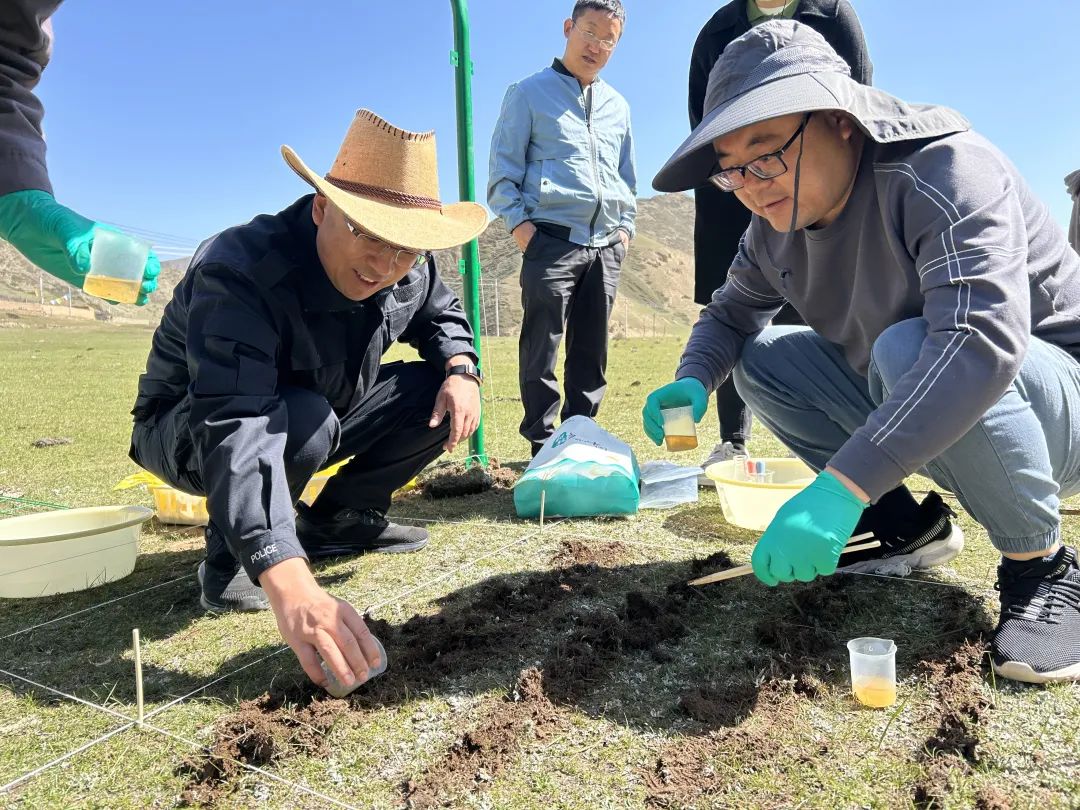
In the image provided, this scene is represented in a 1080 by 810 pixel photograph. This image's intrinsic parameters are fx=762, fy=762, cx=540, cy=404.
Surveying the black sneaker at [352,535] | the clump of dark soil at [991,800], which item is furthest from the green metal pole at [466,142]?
the clump of dark soil at [991,800]

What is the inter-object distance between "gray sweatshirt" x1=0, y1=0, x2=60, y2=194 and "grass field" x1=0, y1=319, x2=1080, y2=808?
48.4 inches

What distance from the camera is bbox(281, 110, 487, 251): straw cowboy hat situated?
1.90 meters

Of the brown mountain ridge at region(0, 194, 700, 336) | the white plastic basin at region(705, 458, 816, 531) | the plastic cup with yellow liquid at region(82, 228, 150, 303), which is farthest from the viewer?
the brown mountain ridge at region(0, 194, 700, 336)

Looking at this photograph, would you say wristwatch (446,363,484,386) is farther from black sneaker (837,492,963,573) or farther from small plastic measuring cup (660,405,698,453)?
black sneaker (837,492,963,573)

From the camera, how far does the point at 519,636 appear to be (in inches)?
77.3

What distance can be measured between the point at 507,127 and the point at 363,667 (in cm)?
306

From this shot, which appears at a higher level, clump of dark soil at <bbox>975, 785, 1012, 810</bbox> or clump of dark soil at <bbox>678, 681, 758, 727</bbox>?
clump of dark soil at <bbox>975, 785, 1012, 810</bbox>

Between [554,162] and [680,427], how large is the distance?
1989 millimetres

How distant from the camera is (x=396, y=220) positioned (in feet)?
6.22

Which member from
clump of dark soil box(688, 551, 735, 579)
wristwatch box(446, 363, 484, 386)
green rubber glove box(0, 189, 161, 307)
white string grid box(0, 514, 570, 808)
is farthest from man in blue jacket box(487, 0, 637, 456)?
green rubber glove box(0, 189, 161, 307)

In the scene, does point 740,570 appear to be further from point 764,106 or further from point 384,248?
point 384,248

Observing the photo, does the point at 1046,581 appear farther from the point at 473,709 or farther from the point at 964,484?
the point at 473,709

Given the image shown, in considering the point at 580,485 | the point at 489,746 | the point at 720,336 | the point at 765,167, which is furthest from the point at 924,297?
the point at 580,485

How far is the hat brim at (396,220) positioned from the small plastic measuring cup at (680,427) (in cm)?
81
